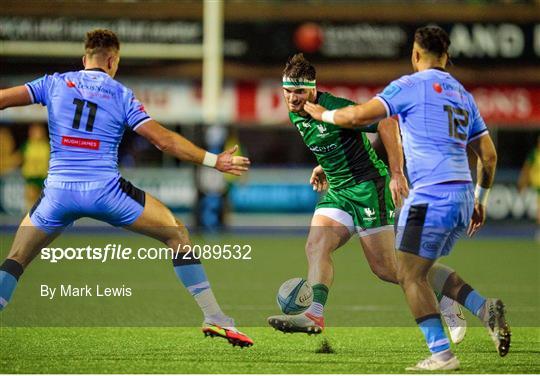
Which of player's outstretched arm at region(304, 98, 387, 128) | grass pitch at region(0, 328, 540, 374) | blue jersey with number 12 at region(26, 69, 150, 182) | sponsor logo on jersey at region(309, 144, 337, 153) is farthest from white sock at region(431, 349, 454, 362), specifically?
blue jersey with number 12 at region(26, 69, 150, 182)

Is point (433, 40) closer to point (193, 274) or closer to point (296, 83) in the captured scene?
point (296, 83)

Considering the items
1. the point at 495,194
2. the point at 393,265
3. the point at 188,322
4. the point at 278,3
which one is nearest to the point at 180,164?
the point at 278,3

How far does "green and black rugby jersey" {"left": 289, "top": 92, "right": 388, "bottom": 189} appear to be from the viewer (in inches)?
357

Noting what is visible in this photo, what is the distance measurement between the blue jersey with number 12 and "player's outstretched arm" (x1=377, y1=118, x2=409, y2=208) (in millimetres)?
1726

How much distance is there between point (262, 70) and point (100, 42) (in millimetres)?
18767

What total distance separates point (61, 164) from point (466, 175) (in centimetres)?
272

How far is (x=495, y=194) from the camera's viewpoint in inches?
947

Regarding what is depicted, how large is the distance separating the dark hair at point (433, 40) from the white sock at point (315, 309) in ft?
7.43

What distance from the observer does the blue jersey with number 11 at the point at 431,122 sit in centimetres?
750

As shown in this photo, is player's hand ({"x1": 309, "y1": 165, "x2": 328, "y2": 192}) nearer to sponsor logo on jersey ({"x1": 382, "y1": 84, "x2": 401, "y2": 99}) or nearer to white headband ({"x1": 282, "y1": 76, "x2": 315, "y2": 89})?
→ white headband ({"x1": 282, "y1": 76, "x2": 315, "y2": 89})

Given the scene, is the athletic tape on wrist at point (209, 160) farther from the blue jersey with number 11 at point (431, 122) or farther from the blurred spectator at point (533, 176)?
the blurred spectator at point (533, 176)

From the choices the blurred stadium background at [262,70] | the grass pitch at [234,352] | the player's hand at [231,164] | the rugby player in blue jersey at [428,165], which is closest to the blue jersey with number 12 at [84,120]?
the player's hand at [231,164]

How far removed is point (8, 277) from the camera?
314 inches

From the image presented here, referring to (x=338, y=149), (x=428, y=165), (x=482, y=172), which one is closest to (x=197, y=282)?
(x=338, y=149)
